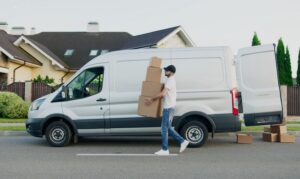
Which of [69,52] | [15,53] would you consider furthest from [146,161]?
[69,52]

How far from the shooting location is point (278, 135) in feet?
32.9

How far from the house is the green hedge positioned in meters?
7.95

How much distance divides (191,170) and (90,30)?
106ft

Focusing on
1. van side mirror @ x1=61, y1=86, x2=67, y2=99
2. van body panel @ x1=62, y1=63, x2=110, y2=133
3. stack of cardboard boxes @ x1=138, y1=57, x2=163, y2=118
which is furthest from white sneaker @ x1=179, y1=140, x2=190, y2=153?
van side mirror @ x1=61, y1=86, x2=67, y2=99

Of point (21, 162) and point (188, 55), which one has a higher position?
point (188, 55)

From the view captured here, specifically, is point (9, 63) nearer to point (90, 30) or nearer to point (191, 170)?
point (90, 30)

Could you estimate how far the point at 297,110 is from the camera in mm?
19672

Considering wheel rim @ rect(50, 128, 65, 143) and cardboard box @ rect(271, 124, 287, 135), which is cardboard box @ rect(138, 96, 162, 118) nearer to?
wheel rim @ rect(50, 128, 65, 143)

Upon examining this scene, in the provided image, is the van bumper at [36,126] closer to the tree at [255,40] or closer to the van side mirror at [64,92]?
the van side mirror at [64,92]

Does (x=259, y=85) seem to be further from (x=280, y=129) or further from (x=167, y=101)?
(x=167, y=101)

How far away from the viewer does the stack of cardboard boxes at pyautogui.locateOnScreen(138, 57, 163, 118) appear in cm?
830

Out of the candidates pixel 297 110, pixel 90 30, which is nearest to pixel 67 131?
pixel 297 110

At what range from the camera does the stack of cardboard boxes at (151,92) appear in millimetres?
8300

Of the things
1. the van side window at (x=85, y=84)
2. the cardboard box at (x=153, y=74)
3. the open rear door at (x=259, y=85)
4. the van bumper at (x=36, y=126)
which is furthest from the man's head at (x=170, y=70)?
the van bumper at (x=36, y=126)
